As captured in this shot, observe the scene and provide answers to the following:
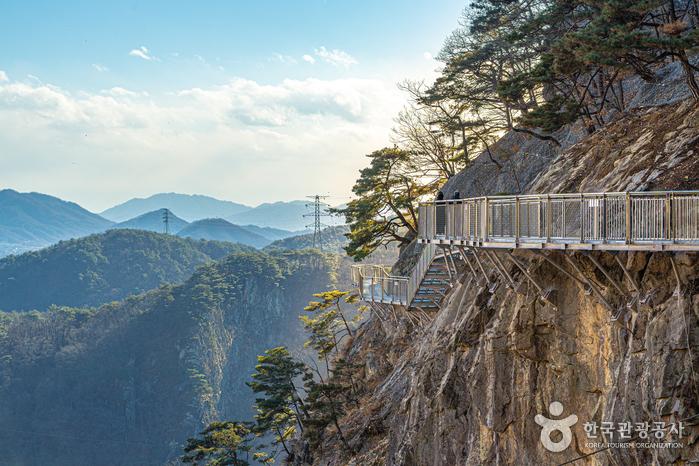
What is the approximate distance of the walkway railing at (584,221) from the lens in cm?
927

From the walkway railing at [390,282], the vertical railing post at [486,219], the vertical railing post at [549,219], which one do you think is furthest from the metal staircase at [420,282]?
the vertical railing post at [549,219]

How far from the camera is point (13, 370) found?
511ft

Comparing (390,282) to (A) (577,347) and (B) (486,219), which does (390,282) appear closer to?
(B) (486,219)

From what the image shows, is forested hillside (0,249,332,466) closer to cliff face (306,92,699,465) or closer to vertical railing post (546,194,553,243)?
cliff face (306,92,699,465)

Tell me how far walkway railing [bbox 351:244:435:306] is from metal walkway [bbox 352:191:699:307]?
410 centimetres

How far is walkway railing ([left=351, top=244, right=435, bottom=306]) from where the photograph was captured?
20.8 m

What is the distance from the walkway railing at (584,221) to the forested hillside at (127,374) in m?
143

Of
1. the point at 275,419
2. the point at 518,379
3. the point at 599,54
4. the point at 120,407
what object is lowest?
the point at 120,407

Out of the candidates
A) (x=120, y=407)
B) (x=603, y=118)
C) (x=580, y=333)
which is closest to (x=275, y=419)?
(x=603, y=118)

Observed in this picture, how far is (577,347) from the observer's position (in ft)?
38.2

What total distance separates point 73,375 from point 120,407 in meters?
13.6

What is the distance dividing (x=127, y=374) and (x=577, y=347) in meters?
162

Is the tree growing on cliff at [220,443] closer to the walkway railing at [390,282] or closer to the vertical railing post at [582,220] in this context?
the walkway railing at [390,282]

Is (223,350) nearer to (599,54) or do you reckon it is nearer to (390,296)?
(390,296)
